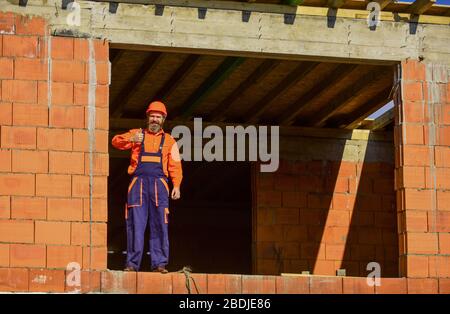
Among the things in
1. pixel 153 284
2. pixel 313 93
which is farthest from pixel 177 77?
pixel 153 284

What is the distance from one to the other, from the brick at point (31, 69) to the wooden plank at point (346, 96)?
526 centimetres

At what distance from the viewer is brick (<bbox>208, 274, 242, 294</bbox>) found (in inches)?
596

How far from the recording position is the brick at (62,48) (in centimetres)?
1562

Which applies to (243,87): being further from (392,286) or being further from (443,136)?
(392,286)

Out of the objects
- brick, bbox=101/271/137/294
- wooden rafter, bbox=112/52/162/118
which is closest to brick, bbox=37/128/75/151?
brick, bbox=101/271/137/294

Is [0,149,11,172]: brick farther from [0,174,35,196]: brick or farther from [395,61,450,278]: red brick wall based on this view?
[395,61,450,278]: red brick wall

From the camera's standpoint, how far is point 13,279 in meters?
14.8

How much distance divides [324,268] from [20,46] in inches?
292

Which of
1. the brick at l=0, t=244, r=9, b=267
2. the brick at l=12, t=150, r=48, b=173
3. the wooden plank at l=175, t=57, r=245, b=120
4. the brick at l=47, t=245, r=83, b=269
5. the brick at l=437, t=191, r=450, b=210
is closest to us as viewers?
the brick at l=0, t=244, r=9, b=267

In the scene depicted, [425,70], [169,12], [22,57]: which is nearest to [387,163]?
[425,70]

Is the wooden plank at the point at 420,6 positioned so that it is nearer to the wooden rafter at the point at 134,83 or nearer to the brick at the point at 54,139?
the wooden rafter at the point at 134,83

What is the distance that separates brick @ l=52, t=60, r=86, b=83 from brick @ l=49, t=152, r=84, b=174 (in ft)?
3.14

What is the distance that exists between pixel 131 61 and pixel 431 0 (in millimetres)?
4429

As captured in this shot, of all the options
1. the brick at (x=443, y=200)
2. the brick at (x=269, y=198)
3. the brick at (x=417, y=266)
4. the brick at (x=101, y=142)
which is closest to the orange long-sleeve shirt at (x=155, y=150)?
the brick at (x=101, y=142)
